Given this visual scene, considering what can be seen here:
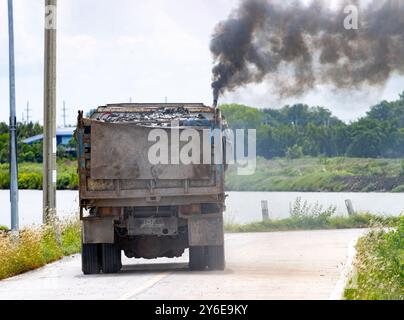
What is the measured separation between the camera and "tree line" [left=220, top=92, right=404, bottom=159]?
69.1 m

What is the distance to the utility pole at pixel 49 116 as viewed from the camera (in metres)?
31.8

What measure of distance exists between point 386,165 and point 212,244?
179 ft

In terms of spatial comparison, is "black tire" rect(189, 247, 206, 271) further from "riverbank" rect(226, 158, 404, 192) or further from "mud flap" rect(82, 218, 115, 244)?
"riverbank" rect(226, 158, 404, 192)

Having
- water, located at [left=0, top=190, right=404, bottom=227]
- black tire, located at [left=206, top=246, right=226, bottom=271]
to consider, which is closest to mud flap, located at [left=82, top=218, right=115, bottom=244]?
black tire, located at [left=206, top=246, right=226, bottom=271]

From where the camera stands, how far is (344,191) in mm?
80438

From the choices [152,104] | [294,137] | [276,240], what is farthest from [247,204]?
[152,104]

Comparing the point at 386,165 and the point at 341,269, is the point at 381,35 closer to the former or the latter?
the point at 341,269

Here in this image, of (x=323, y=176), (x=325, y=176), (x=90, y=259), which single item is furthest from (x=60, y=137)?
(x=90, y=259)

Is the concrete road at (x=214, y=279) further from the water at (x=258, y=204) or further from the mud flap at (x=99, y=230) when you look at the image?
the water at (x=258, y=204)

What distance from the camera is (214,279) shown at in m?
21.6

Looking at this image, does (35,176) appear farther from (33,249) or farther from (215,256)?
(215,256)

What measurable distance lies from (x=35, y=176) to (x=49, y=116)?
6008 cm

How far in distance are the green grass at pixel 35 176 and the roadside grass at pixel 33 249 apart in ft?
167

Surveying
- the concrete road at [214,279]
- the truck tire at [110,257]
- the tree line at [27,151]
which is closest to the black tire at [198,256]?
the concrete road at [214,279]
